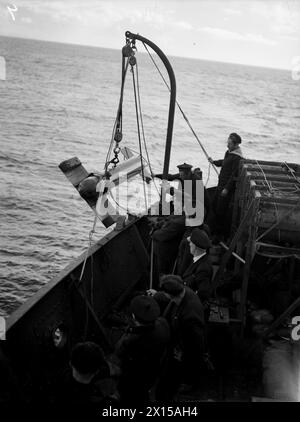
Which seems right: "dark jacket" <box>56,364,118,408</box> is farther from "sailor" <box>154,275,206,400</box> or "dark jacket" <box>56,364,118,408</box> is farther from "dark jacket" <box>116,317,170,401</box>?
"sailor" <box>154,275,206,400</box>

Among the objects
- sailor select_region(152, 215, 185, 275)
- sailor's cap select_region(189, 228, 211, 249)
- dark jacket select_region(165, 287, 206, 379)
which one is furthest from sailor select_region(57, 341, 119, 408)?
sailor select_region(152, 215, 185, 275)

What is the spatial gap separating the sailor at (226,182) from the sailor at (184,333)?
478 cm

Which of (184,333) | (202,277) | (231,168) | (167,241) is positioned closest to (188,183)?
(167,241)

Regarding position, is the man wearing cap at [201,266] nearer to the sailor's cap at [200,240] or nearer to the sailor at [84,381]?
the sailor's cap at [200,240]

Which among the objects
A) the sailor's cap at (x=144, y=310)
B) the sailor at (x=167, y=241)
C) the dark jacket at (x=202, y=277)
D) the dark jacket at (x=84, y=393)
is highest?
the sailor at (x=167, y=241)

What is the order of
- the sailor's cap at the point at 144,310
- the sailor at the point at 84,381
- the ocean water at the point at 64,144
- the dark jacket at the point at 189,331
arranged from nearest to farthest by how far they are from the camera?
the sailor at the point at 84,381, the sailor's cap at the point at 144,310, the dark jacket at the point at 189,331, the ocean water at the point at 64,144

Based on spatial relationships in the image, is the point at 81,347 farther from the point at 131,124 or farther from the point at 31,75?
the point at 31,75

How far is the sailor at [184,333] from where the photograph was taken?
4680 mm

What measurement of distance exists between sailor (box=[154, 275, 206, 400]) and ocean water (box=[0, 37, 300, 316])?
327 inches

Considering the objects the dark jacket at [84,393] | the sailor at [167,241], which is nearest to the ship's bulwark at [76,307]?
the sailor at [167,241]

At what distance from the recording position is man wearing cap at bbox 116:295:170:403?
4.17 m

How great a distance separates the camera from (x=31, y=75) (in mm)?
85625
